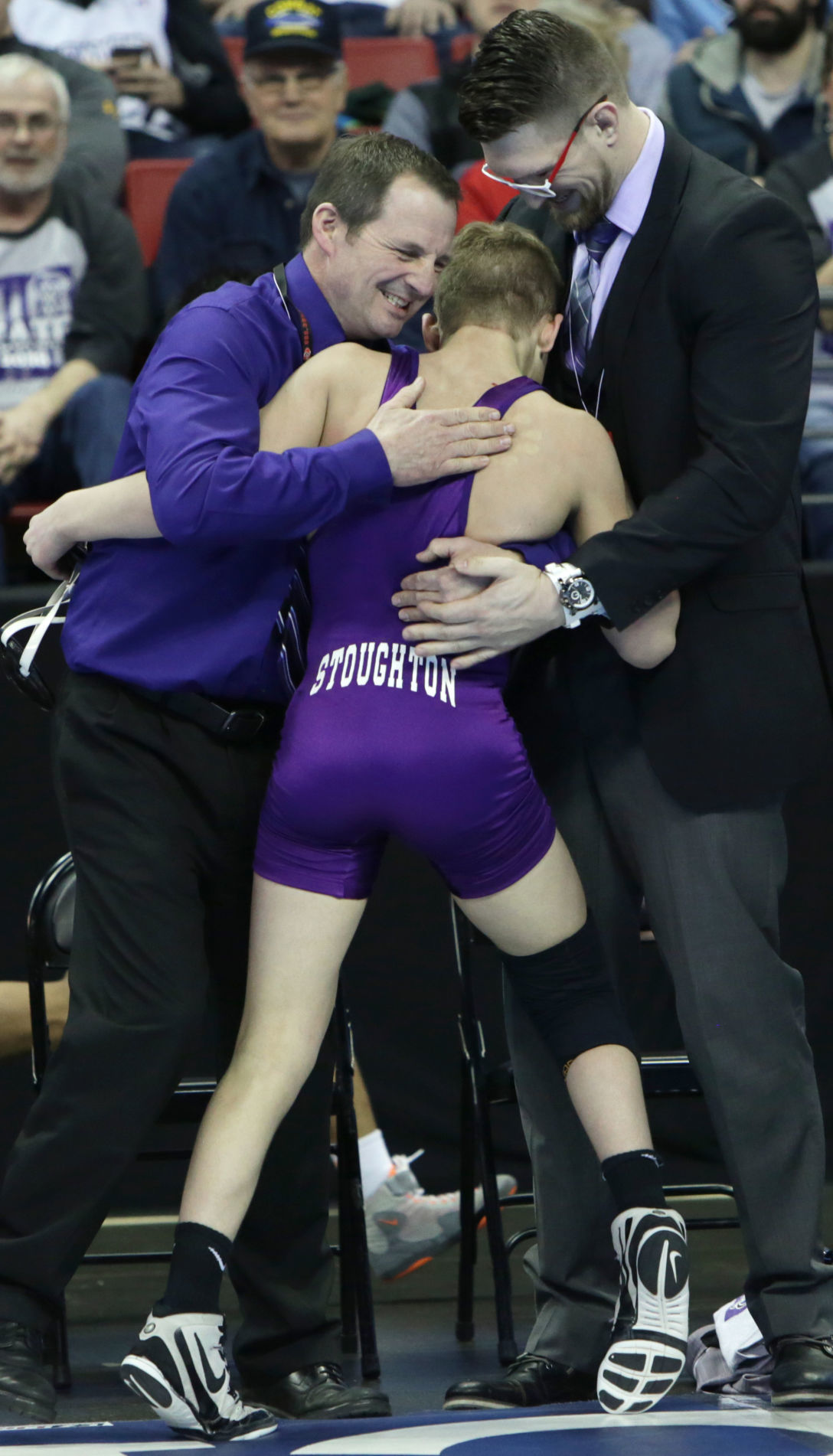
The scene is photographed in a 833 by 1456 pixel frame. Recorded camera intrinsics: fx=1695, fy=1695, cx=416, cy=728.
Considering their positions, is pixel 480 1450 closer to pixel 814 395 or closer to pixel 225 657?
pixel 225 657

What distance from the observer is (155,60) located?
5.75 m

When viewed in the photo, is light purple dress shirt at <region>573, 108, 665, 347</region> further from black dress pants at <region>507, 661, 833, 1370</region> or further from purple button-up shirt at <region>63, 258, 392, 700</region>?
black dress pants at <region>507, 661, 833, 1370</region>

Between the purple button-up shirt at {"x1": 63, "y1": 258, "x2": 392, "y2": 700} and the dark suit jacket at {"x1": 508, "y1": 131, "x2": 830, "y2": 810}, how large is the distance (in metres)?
0.39

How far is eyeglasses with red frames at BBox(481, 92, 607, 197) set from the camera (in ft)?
7.63

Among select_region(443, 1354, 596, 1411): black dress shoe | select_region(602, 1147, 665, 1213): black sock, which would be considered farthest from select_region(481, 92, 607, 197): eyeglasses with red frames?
select_region(443, 1354, 596, 1411): black dress shoe

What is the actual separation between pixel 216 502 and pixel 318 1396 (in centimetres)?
130

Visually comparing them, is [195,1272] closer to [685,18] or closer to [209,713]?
[209,713]

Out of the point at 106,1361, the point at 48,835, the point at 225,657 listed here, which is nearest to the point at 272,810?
the point at 225,657

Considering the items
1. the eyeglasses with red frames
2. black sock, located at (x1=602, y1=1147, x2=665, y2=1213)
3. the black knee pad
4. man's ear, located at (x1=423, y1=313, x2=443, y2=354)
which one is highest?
the eyeglasses with red frames

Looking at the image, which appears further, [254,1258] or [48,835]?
[48,835]

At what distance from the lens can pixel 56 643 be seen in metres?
3.66

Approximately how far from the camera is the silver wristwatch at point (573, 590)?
2.35m

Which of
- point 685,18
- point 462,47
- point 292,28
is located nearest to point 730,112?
point 462,47

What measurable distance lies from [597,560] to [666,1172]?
2.09m
